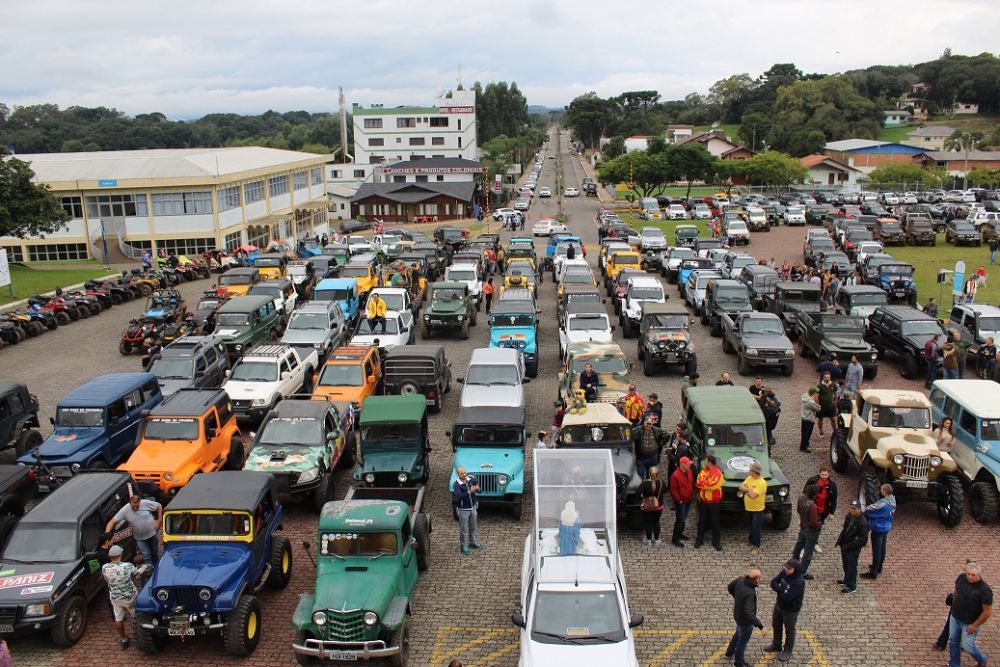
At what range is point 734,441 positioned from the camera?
14211 mm

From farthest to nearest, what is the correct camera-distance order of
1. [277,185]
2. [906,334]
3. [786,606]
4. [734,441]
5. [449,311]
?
1. [277,185]
2. [449,311]
3. [906,334]
4. [734,441]
5. [786,606]

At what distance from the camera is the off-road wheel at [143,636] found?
10.2 metres

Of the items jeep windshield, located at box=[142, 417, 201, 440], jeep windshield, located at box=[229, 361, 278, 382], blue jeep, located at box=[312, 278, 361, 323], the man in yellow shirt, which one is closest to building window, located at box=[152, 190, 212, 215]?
blue jeep, located at box=[312, 278, 361, 323]

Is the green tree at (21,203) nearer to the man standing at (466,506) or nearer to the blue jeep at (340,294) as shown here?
the blue jeep at (340,294)

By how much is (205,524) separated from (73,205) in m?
43.6

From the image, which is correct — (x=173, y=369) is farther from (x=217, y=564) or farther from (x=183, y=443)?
(x=217, y=564)

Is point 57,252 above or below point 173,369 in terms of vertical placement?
above

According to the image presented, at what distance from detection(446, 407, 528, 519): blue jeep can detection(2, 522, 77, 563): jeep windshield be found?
581 centimetres

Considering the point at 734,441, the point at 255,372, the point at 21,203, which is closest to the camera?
the point at 734,441

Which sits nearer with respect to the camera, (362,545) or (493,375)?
(362,545)

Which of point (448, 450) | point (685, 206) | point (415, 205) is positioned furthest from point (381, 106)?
point (448, 450)

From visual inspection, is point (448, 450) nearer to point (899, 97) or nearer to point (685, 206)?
point (685, 206)

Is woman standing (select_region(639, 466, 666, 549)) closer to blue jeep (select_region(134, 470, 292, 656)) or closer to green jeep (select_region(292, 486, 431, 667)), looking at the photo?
green jeep (select_region(292, 486, 431, 667))

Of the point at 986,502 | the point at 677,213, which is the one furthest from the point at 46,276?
the point at 677,213
